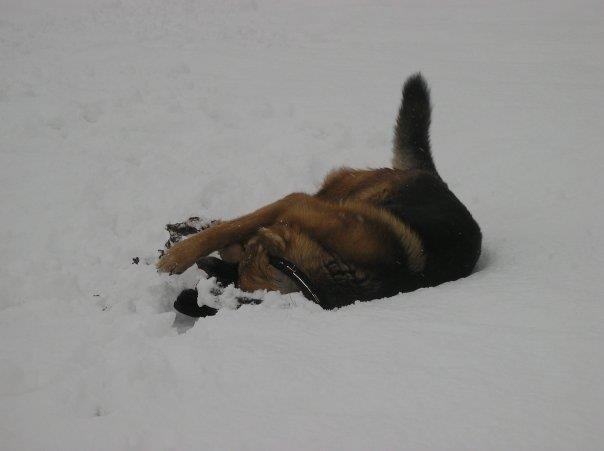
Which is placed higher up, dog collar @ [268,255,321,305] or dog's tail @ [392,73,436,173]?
dog's tail @ [392,73,436,173]

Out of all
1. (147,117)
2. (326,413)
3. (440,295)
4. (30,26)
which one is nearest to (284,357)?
(326,413)

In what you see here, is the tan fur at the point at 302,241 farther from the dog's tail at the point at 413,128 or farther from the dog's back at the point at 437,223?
the dog's tail at the point at 413,128

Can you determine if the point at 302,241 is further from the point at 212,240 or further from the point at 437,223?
the point at 437,223

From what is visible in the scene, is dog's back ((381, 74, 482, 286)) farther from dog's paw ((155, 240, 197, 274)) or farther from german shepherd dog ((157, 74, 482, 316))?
dog's paw ((155, 240, 197, 274))

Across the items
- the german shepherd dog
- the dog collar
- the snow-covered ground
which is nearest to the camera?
the snow-covered ground

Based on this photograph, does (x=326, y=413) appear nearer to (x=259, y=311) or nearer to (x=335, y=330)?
(x=335, y=330)

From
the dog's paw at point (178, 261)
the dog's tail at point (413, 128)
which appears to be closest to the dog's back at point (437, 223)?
the dog's tail at point (413, 128)

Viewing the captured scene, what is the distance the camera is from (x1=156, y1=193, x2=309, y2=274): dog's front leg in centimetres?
319

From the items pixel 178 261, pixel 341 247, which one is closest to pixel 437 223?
pixel 341 247

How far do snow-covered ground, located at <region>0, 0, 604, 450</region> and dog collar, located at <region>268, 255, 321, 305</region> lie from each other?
0.07 metres

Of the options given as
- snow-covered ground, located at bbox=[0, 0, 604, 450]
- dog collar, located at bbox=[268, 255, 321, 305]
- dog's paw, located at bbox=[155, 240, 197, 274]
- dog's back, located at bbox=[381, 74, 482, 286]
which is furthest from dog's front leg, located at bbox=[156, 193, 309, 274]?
dog's back, located at bbox=[381, 74, 482, 286]

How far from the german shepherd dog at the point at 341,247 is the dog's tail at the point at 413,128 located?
28.9 inches

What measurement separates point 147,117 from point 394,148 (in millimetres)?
2933

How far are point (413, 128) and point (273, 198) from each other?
1.29 metres
